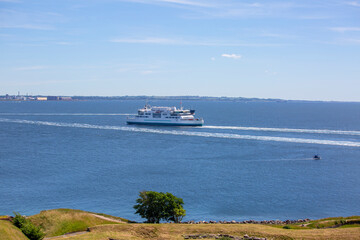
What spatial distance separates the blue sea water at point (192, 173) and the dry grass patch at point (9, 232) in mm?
16748

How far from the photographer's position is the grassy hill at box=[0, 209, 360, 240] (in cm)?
2964

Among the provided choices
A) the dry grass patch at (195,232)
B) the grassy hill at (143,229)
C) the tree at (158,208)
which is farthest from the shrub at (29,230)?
the tree at (158,208)

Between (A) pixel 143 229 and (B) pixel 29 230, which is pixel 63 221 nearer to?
(B) pixel 29 230

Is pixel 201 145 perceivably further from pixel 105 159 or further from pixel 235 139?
pixel 105 159

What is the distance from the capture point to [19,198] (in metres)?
49.2

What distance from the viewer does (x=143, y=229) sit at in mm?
30875

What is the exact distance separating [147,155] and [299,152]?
104ft

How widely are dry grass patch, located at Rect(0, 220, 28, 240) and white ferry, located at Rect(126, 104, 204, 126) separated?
111 metres

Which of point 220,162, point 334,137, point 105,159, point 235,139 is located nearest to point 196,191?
point 220,162

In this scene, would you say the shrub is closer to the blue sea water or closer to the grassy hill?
the grassy hill

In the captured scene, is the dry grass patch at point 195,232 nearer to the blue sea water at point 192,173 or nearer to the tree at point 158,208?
the tree at point 158,208

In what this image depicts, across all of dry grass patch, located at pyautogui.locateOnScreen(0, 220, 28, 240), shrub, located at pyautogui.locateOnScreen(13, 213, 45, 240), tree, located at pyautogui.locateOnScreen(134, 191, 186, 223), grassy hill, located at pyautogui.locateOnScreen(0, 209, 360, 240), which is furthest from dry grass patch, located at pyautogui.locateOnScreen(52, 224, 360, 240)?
tree, located at pyautogui.locateOnScreen(134, 191, 186, 223)

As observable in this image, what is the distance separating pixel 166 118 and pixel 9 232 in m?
117

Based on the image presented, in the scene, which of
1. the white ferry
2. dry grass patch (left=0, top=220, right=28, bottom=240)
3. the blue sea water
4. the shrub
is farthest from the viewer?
the white ferry
